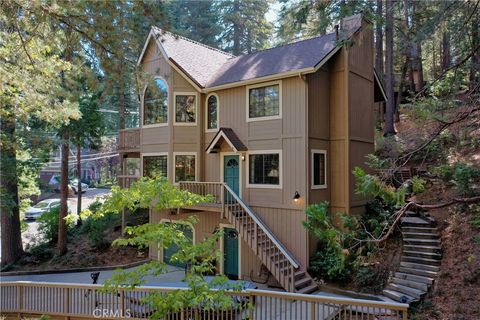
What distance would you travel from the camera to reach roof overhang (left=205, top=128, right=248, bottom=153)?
41.1 ft

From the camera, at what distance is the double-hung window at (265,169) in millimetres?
11938

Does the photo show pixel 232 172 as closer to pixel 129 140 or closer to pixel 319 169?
pixel 319 169

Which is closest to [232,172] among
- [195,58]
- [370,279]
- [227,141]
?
[227,141]

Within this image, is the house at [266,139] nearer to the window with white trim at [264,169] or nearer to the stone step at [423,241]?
the window with white trim at [264,169]

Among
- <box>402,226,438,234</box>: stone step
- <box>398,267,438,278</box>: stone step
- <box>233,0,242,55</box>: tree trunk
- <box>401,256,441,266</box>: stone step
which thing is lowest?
<box>398,267,438,278</box>: stone step

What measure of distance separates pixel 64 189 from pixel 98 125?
3.33 metres

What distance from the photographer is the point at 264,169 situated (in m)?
12.3

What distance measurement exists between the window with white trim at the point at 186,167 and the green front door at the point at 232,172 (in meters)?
1.40

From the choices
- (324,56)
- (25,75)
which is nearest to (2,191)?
(25,75)

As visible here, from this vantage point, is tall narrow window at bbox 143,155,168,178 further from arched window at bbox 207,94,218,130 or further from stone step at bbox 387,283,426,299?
stone step at bbox 387,283,426,299

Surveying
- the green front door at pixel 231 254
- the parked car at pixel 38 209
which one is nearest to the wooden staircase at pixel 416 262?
the green front door at pixel 231 254

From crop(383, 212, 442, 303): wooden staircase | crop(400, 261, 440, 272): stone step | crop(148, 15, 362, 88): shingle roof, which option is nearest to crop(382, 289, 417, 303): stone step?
crop(383, 212, 442, 303): wooden staircase

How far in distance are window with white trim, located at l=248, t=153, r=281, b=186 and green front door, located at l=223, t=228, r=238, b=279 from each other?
2.23m

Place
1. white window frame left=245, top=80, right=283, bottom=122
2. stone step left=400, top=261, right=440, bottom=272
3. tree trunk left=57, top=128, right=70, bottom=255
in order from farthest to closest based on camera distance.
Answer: tree trunk left=57, top=128, right=70, bottom=255 → white window frame left=245, top=80, right=283, bottom=122 → stone step left=400, top=261, right=440, bottom=272
